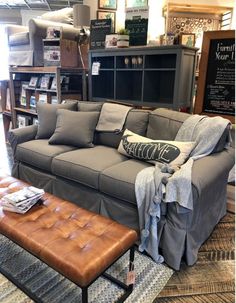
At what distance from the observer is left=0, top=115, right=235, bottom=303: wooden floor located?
1.48 meters

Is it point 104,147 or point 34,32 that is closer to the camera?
point 104,147

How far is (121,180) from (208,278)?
832 millimetres

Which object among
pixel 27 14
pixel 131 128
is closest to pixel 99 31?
pixel 131 128

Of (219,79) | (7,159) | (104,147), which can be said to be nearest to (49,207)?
(104,147)

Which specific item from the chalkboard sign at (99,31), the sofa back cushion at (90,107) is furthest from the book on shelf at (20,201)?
the chalkboard sign at (99,31)

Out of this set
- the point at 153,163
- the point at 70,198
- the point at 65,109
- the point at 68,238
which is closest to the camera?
the point at 68,238

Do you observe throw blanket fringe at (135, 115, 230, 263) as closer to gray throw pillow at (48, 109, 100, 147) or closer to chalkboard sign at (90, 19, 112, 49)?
gray throw pillow at (48, 109, 100, 147)

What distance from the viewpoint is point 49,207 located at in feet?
5.41

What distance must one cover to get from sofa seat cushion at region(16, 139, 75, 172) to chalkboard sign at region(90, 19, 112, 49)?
1353 millimetres

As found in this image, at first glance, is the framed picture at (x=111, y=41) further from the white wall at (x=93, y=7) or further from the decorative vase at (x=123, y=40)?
the white wall at (x=93, y=7)

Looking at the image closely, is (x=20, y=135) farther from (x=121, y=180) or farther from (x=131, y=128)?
(x=121, y=180)

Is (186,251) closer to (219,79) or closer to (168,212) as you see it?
(168,212)

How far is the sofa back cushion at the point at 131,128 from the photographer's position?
7.88 feet

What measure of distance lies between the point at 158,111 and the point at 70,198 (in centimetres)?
111
